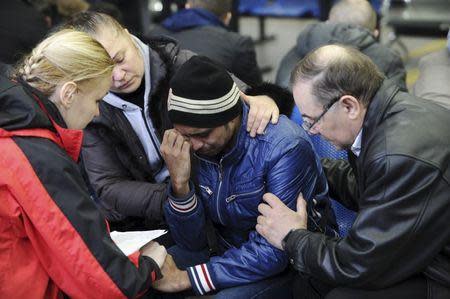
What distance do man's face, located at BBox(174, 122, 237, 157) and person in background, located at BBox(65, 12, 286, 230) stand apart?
0.42 metres

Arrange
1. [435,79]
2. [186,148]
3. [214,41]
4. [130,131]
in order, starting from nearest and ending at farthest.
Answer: [186,148]
[130,131]
[435,79]
[214,41]

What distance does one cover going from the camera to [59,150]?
159 centimetres

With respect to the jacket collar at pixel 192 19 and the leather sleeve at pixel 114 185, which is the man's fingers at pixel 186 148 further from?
the jacket collar at pixel 192 19

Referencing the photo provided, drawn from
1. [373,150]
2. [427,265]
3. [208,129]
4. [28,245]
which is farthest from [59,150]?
[427,265]

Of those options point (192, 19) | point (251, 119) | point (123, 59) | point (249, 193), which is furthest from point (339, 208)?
point (192, 19)

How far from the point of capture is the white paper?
1.90 metres

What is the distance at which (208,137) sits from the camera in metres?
1.93

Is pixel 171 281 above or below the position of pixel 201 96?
below

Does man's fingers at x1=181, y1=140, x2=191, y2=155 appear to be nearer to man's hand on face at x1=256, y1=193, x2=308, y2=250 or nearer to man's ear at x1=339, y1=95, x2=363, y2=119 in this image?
man's hand on face at x1=256, y1=193, x2=308, y2=250

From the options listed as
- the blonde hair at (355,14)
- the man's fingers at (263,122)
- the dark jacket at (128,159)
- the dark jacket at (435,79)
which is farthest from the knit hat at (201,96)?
the blonde hair at (355,14)

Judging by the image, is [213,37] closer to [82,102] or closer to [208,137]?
[208,137]

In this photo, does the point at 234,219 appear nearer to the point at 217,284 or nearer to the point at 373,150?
the point at 217,284

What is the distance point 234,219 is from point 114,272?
0.60m

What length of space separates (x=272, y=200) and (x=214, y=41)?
195 centimetres
